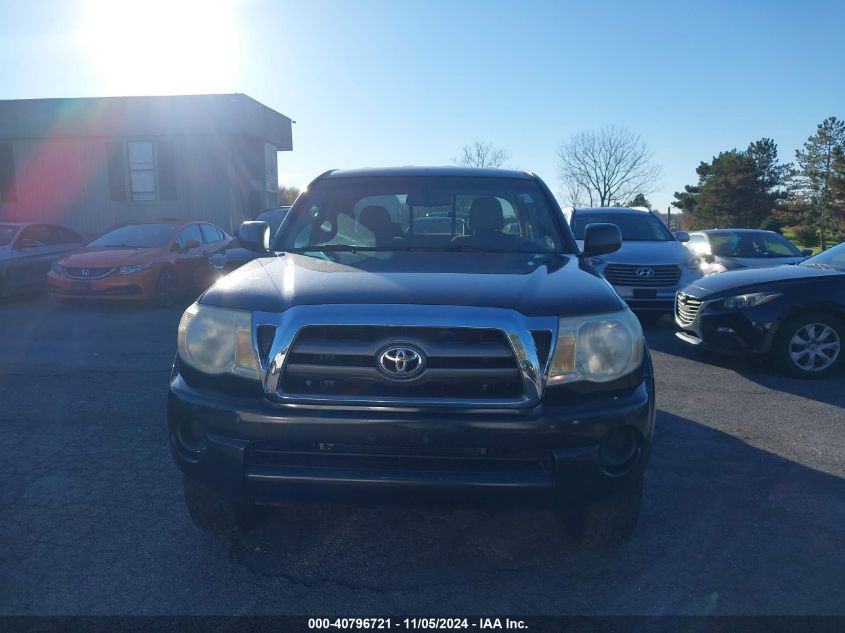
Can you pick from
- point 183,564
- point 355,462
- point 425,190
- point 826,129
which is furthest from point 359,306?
point 826,129

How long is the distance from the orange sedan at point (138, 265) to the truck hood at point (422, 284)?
8223 millimetres

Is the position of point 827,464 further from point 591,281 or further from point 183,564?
point 183,564

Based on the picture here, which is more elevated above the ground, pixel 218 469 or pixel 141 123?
pixel 141 123

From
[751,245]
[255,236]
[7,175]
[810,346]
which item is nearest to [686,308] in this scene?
[810,346]

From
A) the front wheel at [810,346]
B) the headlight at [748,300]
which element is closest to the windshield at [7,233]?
the headlight at [748,300]

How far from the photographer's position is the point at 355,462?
2682 millimetres

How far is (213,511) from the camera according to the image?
10.3ft

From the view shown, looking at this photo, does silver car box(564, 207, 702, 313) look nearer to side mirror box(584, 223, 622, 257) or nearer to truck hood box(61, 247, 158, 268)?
side mirror box(584, 223, 622, 257)

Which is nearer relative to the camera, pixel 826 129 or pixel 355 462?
pixel 355 462

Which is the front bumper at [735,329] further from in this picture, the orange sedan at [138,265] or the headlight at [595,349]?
the orange sedan at [138,265]

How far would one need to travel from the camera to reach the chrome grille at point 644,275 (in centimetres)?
930

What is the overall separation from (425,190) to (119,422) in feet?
9.09

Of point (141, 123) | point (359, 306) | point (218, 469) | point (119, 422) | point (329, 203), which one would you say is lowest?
point (119, 422)

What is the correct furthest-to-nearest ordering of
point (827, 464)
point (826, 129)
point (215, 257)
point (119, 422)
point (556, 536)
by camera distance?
point (826, 129)
point (215, 257)
point (119, 422)
point (827, 464)
point (556, 536)
